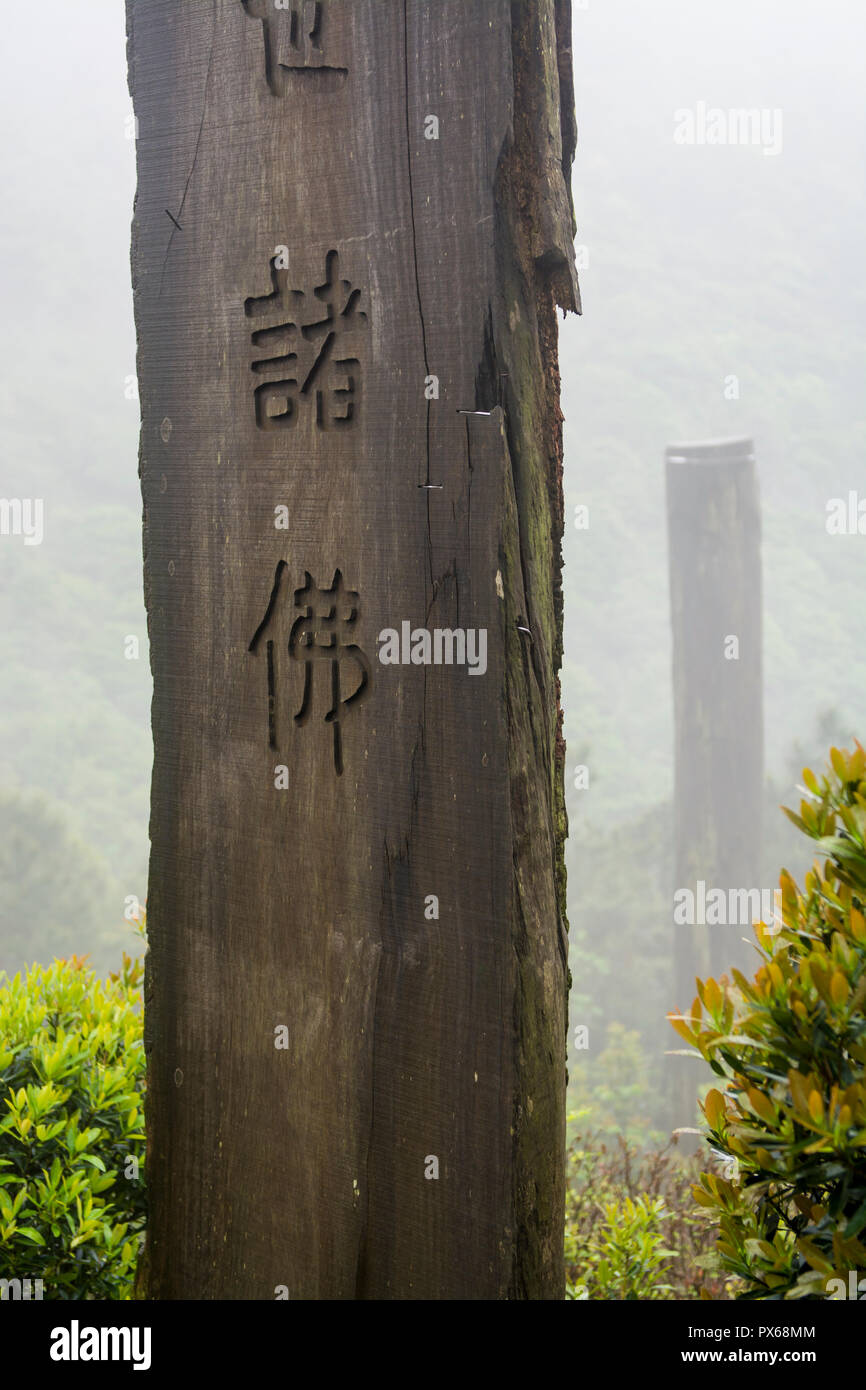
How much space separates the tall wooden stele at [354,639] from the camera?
145 cm

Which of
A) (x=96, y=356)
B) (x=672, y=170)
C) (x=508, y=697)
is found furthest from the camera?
(x=672, y=170)

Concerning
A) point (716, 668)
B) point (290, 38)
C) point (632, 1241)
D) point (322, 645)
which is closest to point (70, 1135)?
point (322, 645)

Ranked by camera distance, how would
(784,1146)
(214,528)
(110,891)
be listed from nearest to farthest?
(784,1146) → (214,528) → (110,891)

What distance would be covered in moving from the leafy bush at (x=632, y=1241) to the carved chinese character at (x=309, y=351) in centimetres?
139

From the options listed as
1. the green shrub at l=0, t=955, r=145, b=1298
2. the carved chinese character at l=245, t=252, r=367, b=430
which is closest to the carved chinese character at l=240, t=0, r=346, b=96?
the carved chinese character at l=245, t=252, r=367, b=430

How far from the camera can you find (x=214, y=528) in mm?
1690

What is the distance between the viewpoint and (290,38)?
157 centimetres

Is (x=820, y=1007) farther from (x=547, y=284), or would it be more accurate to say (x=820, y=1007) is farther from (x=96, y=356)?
(x=96, y=356)

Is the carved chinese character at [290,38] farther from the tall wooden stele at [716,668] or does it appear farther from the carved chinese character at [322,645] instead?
the tall wooden stele at [716,668]

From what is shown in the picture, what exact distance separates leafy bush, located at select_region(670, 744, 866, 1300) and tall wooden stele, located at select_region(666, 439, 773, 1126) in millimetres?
3722

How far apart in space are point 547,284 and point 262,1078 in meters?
1.23

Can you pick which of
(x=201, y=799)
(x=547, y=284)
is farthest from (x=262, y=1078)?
(x=547, y=284)

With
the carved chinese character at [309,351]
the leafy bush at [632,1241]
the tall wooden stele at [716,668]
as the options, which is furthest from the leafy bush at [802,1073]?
the tall wooden stele at [716,668]

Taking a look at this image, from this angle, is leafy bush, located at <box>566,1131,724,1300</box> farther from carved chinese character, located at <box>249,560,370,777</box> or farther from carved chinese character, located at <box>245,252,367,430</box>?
carved chinese character, located at <box>245,252,367,430</box>
